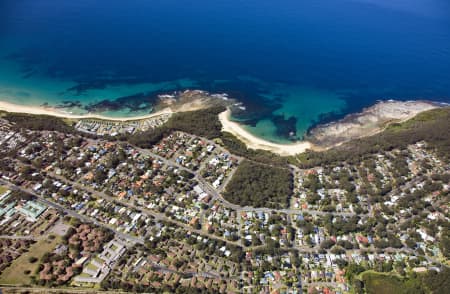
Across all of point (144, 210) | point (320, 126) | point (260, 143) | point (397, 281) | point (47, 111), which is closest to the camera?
point (397, 281)

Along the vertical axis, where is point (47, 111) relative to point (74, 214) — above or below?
above

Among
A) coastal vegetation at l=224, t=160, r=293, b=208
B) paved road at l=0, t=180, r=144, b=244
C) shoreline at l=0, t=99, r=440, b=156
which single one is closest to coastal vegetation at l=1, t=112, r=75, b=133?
shoreline at l=0, t=99, r=440, b=156

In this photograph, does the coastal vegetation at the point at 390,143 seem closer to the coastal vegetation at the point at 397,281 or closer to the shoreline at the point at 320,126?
the shoreline at the point at 320,126

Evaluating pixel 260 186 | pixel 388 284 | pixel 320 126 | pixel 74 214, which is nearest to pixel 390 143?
pixel 320 126

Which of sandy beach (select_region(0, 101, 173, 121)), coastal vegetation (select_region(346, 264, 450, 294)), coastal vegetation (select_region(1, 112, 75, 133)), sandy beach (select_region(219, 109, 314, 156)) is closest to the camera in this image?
coastal vegetation (select_region(346, 264, 450, 294))

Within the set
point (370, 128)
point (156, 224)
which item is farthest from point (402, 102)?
point (156, 224)

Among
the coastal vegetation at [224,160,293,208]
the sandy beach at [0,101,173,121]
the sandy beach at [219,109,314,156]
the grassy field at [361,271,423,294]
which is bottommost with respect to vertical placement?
the grassy field at [361,271,423,294]

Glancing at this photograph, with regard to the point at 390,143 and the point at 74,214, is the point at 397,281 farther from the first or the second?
the point at 74,214

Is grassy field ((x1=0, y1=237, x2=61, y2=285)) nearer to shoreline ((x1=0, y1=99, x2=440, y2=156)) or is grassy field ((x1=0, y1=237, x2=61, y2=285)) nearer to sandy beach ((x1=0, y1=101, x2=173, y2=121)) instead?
shoreline ((x1=0, y1=99, x2=440, y2=156))

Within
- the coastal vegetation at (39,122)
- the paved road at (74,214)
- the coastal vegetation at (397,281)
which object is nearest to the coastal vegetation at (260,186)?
the coastal vegetation at (397,281)
